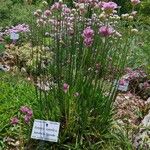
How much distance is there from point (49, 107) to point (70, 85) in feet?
1.06

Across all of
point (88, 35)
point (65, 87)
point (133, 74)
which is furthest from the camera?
point (133, 74)

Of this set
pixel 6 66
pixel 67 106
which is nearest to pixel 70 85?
pixel 67 106

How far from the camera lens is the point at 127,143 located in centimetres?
459

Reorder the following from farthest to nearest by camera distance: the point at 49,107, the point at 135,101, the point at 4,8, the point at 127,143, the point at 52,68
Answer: the point at 4,8, the point at 135,101, the point at 52,68, the point at 49,107, the point at 127,143

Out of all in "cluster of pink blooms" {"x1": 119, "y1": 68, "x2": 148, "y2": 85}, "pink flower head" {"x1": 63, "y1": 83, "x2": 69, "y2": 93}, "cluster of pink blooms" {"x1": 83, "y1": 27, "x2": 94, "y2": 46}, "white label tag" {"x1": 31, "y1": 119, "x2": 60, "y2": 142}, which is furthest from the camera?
"cluster of pink blooms" {"x1": 119, "y1": 68, "x2": 148, "y2": 85}

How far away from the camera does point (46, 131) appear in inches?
173

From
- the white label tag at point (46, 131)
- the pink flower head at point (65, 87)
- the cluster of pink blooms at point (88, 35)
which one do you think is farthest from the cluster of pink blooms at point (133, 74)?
the white label tag at point (46, 131)

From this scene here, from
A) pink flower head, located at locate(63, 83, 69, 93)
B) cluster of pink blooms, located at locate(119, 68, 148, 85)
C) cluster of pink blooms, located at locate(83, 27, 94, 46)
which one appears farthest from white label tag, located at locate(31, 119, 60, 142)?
cluster of pink blooms, located at locate(119, 68, 148, 85)

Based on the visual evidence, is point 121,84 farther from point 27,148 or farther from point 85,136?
point 27,148

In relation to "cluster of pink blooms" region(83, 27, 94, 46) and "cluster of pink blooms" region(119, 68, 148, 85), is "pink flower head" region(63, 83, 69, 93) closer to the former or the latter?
"cluster of pink blooms" region(83, 27, 94, 46)

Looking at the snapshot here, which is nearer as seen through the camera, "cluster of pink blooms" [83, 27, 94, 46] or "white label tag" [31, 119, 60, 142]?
"white label tag" [31, 119, 60, 142]

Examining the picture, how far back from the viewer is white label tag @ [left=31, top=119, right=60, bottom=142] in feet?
14.4

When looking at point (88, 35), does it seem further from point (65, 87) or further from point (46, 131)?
point (46, 131)

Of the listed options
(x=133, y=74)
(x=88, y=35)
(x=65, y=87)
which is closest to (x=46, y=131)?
(x=65, y=87)
